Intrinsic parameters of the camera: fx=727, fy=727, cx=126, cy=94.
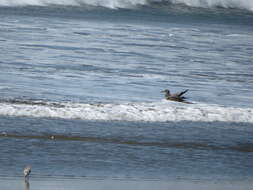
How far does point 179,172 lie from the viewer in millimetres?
7203

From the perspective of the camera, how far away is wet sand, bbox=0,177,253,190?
20.8 feet

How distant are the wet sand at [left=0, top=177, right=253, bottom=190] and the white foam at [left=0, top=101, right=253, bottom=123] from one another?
2.61m

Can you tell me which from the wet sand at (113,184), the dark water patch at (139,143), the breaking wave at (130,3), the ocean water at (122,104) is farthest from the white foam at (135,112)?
the breaking wave at (130,3)

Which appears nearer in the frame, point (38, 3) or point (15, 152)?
point (15, 152)

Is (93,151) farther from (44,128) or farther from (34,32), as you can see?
(34,32)

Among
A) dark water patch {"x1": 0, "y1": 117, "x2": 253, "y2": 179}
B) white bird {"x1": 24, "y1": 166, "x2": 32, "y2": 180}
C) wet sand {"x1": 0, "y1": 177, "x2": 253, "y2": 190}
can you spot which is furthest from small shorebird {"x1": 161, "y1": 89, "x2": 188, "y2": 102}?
white bird {"x1": 24, "y1": 166, "x2": 32, "y2": 180}

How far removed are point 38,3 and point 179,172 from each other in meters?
24.9

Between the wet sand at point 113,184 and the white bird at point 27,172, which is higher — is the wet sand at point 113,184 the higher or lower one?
the lower one

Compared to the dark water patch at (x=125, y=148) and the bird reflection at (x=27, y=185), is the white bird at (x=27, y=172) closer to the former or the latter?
the bird reflection at (x=27, y=185)

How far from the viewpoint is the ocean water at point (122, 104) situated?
741 cm

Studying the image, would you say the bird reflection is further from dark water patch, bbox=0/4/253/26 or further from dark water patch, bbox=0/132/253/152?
dark water patch, bbox=0/4/253/26

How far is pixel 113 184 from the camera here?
6.62 meters

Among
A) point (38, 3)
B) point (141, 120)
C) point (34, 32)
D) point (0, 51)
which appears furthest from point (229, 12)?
point (141, 120)

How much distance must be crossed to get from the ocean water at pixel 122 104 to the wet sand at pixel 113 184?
0.14 meters
